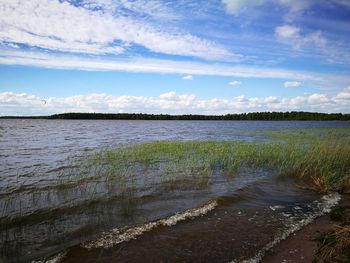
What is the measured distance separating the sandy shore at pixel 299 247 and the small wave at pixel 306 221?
4.4 inches

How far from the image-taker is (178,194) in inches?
437

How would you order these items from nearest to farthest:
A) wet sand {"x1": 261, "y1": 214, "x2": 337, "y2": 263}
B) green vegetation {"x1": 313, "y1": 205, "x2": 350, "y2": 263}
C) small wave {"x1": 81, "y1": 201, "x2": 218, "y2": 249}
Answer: green vegetation {"x1": 313, "y1": 205, "x2": 350, "y2": 263}
wet sand {"x1": 261, "y1": 214, "x2": 337, "y2": 263}
small wave {"x1": 81, "y1": 201, "x2": 218, "y2": 249}

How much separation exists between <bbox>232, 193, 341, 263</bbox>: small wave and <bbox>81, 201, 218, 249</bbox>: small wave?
2504 mm

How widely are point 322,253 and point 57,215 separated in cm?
713

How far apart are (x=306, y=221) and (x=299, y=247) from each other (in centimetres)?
196

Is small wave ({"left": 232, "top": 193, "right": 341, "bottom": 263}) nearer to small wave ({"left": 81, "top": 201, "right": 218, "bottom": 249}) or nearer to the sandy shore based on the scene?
the sandy shore

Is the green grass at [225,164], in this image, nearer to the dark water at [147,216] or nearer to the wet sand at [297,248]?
the dark water at [147,216]

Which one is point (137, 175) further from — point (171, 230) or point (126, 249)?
point (126, 249)

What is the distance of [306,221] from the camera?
27.0ft

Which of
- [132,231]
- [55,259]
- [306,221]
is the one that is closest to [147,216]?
[132,231]

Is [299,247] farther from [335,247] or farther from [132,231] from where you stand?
[132,231]

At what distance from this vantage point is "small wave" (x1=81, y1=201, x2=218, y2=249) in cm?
680

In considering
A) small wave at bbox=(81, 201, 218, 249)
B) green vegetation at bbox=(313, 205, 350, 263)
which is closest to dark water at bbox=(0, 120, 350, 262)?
small wave at bbox=(81, 201, 218, 249)

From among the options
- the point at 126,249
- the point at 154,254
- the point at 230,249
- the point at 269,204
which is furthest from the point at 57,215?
the point at 269,204
